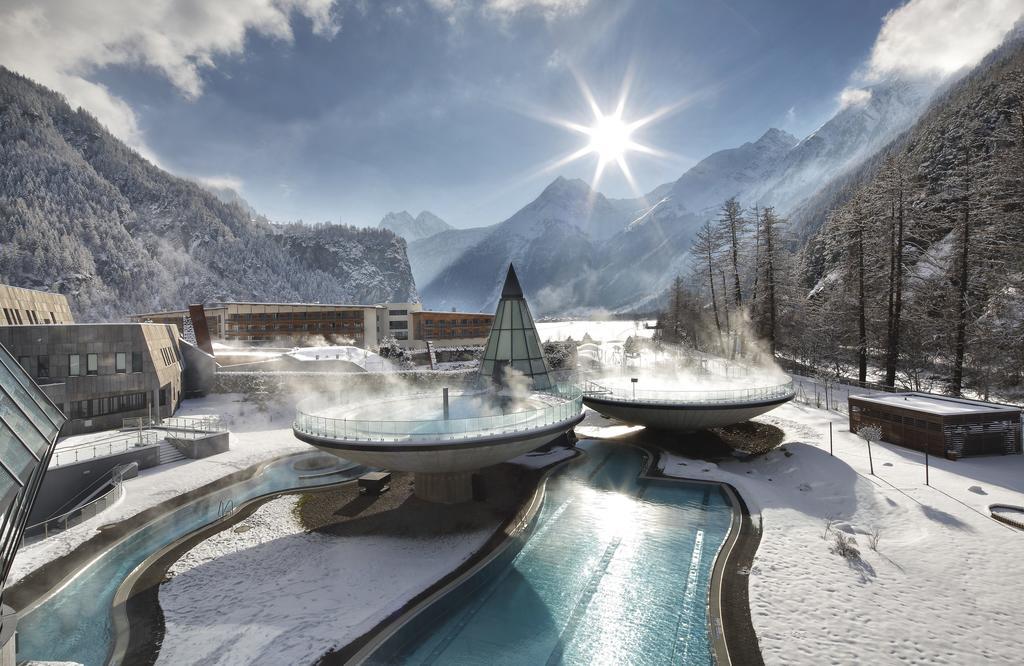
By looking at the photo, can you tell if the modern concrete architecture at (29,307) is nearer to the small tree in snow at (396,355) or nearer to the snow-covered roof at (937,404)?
the small tree in snow at (396,355)

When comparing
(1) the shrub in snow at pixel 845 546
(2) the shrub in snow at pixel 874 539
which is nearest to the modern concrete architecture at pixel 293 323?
(1) the shrub in snow at pixel 845 546

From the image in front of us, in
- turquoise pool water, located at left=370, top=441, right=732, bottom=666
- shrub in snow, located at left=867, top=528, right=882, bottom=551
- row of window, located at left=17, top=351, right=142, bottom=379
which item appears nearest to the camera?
turquoise pool water, located at left=370, top=441, right=732, bottom=666

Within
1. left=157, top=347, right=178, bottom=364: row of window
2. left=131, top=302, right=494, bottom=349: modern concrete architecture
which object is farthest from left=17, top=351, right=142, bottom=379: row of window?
left=131, top=302, right=494, bottom=349: modern concrete architecture

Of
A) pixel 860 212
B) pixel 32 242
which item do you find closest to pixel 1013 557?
pixel 860 212

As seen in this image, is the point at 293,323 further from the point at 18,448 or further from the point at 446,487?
the point at 18,448

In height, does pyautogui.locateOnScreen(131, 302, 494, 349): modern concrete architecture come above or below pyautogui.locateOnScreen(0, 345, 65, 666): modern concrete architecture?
above

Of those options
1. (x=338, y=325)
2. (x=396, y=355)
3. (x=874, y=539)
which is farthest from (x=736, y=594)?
(x=338, y=325)

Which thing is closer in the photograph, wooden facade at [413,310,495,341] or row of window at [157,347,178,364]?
row of window at [157,347,178,364]

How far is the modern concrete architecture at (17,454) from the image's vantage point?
21.6 feet

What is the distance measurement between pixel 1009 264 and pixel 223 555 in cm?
4162

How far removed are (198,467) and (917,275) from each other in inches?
Answer: 1923

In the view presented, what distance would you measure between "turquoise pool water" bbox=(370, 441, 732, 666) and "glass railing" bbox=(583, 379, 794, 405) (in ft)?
21.8

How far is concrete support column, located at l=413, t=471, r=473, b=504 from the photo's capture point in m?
17.9

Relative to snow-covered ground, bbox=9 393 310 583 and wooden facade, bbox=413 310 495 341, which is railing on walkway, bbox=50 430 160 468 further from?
wooden facade, bbox=413 310 495 341
